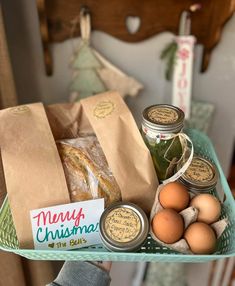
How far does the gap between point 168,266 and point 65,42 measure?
3.02ft

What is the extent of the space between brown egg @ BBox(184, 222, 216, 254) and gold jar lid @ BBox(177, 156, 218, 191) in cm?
8

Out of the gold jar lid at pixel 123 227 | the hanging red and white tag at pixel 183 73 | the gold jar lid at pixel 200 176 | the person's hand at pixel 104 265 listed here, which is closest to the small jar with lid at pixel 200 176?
the gold jar lid at pixel 200 176

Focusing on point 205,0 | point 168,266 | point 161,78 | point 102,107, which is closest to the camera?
point 102,107

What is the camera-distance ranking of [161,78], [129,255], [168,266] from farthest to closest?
1. [168,266]
2. [161,78]
3. [129,255]

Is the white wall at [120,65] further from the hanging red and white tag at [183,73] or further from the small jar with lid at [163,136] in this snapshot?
the small jar with lid at [163,136]

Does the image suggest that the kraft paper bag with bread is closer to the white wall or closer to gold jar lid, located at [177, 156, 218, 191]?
gold jar lid, located at [177, 156, 218, 191]

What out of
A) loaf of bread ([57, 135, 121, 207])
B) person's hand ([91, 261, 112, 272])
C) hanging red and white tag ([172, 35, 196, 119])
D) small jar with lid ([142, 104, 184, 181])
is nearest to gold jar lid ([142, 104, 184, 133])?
small jar with lid ([142, 104, 184, 181])

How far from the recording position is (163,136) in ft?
1.94

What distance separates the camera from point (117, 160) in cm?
60

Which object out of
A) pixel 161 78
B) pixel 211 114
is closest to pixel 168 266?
pixel 211 114

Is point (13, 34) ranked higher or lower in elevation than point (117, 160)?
higher

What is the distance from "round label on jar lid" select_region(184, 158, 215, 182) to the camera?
622 millimetres

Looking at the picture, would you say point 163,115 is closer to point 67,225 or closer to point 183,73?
point 67,225

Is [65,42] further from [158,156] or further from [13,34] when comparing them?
[158,156]
